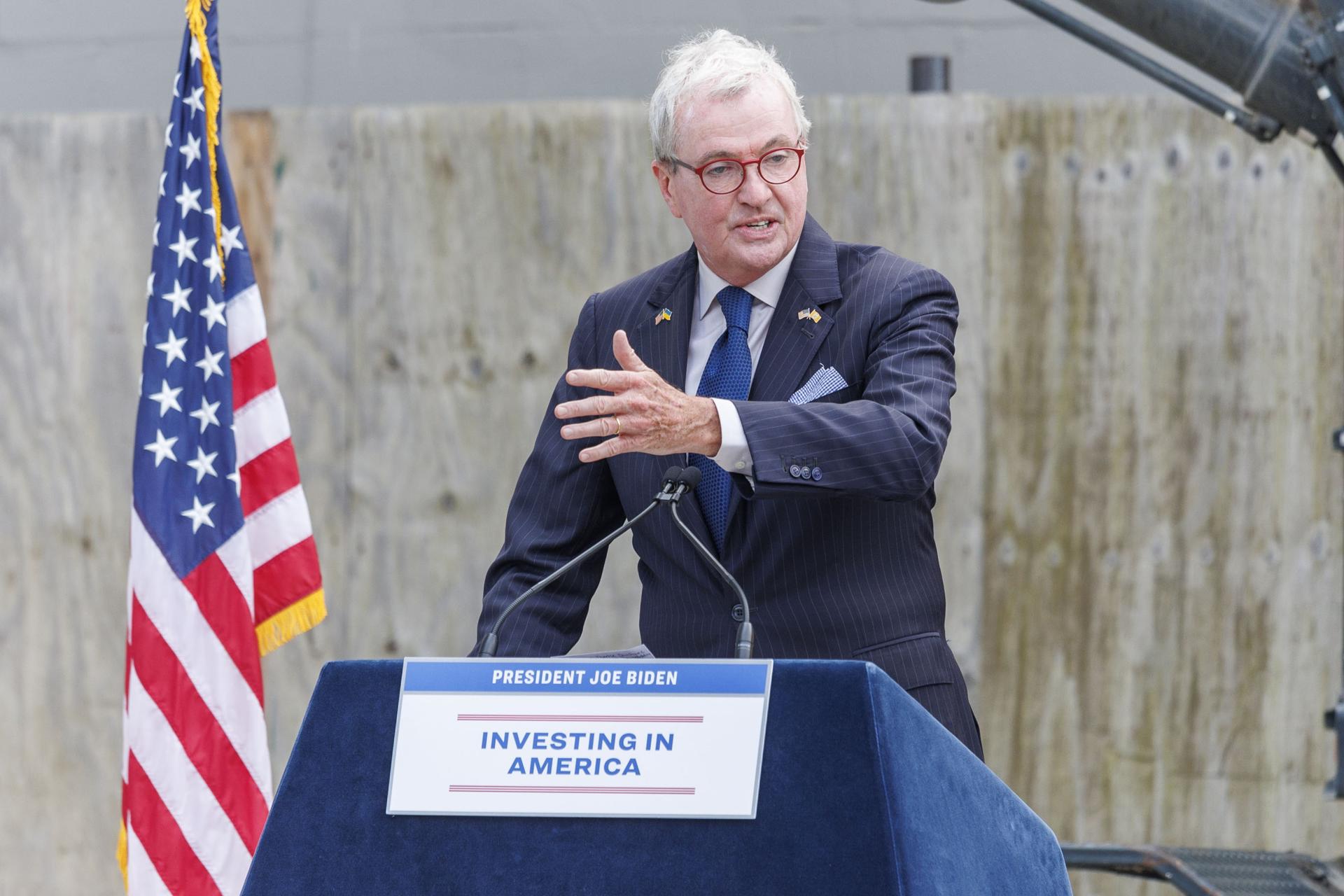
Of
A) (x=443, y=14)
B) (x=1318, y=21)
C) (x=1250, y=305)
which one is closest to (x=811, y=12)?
(x=443, y=14)

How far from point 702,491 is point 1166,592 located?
227 centimetres

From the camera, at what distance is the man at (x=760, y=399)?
191 cm

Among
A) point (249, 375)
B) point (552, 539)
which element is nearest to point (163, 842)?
point (249, 375)

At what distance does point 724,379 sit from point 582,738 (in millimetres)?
841

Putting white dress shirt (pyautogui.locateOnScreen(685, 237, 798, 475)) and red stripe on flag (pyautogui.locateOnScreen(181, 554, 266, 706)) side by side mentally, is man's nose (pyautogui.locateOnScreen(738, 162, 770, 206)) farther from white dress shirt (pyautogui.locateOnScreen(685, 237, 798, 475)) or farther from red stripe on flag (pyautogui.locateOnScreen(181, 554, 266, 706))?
red stripe on flag (pyautogui.locateOnScreen(181, 554, 266, 706))

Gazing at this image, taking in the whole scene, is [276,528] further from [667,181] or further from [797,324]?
[797,324]

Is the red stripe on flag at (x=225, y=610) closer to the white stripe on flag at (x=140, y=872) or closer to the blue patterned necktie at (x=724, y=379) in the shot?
the white stripe on flag at (x=140, y=872)

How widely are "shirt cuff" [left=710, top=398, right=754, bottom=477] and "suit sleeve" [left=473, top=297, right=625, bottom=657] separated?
42 cm

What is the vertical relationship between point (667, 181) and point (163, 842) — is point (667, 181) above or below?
above

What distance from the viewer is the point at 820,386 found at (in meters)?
1.93

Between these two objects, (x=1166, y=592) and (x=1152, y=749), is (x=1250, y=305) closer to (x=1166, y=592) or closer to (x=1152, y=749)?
(x=1166, y=592)

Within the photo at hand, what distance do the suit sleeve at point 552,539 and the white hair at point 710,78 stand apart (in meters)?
0.34

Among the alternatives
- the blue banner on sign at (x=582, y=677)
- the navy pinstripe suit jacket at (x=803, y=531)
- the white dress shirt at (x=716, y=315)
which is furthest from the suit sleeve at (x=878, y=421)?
the blue banner on sign at (x=582, y=677)

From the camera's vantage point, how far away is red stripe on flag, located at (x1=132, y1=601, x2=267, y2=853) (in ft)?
10.2
